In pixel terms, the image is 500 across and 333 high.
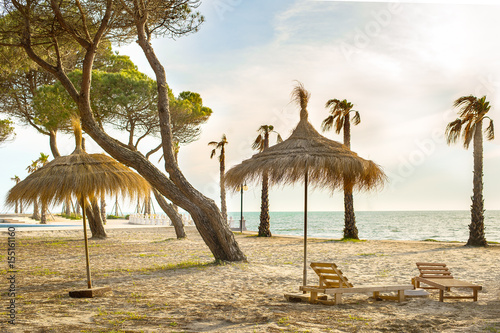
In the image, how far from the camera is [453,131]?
55.3 feet

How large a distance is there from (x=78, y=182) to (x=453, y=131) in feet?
45.6

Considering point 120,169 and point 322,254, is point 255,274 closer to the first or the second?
point 120,169

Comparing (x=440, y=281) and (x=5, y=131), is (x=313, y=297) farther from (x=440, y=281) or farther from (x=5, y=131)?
(x=5, y=131)

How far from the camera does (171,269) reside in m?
9.83

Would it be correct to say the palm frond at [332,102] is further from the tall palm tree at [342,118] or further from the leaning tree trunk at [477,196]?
the leaning tree trunk at [477,196]

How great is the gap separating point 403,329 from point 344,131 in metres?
15.0

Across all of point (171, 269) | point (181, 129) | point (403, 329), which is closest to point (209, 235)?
point (171, 269)

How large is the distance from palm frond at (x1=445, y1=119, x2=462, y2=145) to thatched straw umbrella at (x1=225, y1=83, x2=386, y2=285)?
10.3 m

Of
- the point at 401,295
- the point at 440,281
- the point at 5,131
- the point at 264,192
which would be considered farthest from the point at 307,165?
the point at 5,131

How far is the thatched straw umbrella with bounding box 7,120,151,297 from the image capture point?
7.00 m

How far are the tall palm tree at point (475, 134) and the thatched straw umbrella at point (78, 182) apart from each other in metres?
13.0

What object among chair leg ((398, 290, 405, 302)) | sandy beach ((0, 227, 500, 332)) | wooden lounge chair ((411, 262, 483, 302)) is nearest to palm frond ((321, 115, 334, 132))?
sandy beach ((0, 227, 500, 332))

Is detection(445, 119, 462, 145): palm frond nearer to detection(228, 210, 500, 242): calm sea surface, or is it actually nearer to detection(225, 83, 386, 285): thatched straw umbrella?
detection(225, 83, 386, 285): thatched straw umbrella

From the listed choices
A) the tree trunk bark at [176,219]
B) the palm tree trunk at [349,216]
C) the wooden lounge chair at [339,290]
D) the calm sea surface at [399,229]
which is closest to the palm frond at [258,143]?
the palm tree trunk at [349,216]
